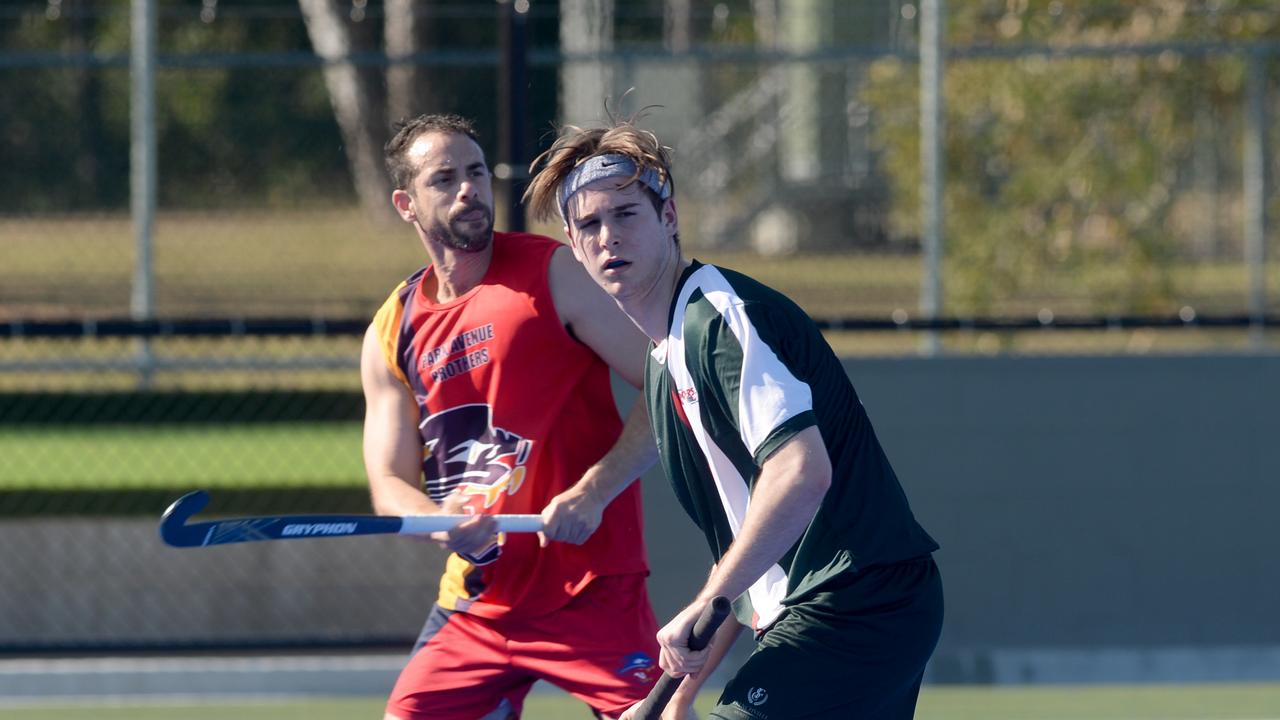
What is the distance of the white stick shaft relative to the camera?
4277 millimetres

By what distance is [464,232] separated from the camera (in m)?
4.55

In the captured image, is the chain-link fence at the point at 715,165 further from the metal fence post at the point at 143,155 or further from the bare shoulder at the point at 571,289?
the bare shoulder at the point at 571,289

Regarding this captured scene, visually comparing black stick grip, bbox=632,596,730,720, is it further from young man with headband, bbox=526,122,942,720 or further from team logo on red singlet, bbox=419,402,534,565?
team logo on red singlet, bbox=419,402,534,565

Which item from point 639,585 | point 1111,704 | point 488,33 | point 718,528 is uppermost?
point 488,33

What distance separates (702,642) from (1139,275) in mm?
7578

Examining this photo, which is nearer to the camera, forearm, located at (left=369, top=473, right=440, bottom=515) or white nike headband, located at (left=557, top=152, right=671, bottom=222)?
white nike headband, located at (left=557, top=152, right=671, bottom=222)

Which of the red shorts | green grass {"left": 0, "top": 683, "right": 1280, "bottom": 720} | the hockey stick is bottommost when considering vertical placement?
green grass {"left": 0, "top": 683, "right": 1280, "bottom": 720}

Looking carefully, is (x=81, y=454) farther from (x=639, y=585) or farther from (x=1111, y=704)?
(x=639, y=585)

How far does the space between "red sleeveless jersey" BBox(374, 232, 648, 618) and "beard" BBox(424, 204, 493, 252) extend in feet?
0.39

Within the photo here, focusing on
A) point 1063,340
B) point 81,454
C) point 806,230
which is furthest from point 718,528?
point 81,454

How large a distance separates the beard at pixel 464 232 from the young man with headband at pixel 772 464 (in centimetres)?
73

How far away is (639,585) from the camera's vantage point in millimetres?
4672

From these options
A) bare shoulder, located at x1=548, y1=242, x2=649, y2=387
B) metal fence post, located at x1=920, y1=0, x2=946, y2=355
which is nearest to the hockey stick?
bare shoulder, located at x1=548, y1=242, x2=649, y2=387

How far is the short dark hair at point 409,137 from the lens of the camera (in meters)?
4.64
